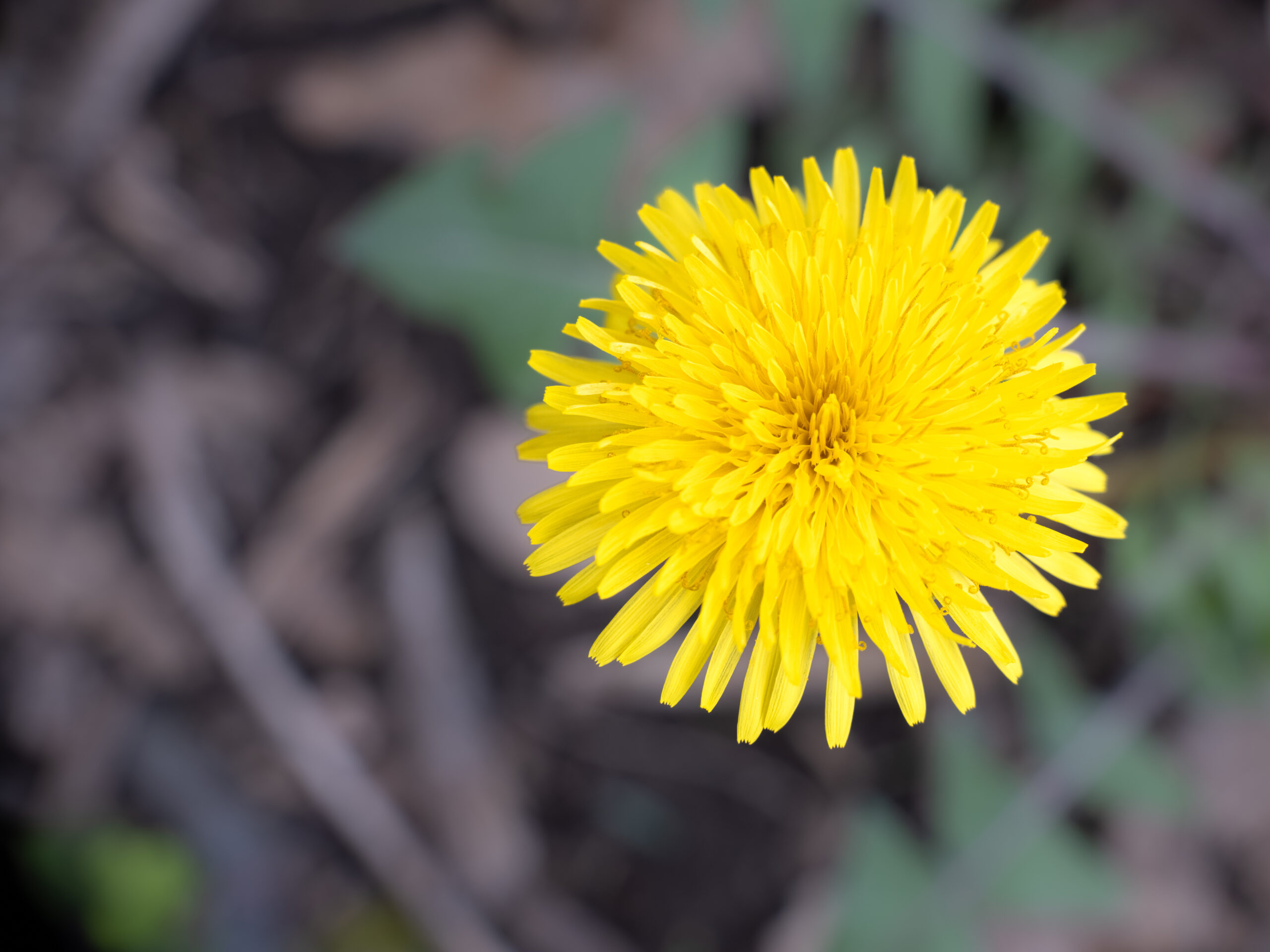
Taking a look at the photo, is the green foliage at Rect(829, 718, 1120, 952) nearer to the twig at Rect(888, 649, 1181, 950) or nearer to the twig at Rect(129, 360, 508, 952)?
the twig at Rect(888, 649, 1181, 950)

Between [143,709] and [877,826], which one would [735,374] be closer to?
[877,826]

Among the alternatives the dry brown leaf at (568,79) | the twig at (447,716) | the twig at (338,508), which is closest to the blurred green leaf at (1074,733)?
the twig at (447,716)

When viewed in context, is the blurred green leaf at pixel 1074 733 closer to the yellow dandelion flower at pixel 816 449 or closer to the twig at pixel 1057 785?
the twig at pixel 1057 785

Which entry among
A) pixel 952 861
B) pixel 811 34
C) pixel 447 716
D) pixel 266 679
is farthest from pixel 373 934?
pixel 811 34

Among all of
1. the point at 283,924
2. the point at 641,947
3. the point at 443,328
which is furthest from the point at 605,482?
the point at 283,924

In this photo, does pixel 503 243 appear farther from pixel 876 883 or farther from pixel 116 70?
pixel 876 883

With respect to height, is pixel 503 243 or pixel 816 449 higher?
pixel 503 243

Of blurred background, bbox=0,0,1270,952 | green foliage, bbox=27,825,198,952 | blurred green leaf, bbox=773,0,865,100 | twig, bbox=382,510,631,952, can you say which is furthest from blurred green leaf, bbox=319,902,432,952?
blurred green leaf, bbox=773,0,865,100
